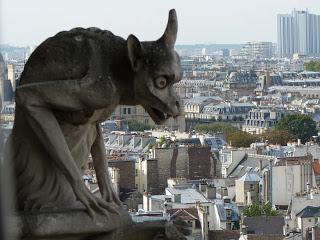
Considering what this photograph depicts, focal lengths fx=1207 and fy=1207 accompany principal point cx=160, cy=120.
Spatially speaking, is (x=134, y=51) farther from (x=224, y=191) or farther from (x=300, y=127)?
(x=300, y=127)

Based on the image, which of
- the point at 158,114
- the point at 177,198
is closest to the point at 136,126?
the point at 177,198

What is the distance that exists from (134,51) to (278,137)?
31.4 m

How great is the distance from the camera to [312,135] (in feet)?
115

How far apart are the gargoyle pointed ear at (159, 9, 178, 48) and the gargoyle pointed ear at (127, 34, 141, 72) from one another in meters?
0.05

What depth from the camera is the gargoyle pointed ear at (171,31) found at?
207 centimetres

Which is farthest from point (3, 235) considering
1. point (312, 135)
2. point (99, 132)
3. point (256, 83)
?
point (256, 83)

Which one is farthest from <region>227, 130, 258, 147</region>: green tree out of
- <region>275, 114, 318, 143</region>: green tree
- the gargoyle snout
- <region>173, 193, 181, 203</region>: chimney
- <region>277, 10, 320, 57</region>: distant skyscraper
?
<region>277, 10, 320, 57</region>: distant skyscraper

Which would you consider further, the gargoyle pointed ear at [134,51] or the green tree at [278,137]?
the green tree at [278,137]

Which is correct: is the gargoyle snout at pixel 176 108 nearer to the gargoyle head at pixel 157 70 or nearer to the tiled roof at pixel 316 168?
the gargoyle head at pixel 157 70

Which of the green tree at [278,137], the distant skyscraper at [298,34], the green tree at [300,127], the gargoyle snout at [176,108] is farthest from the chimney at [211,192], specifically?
Answer: the distant skyscraper at [298,34]

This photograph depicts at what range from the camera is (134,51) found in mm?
2053

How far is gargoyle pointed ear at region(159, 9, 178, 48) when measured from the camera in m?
2.07

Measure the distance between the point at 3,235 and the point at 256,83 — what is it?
206ft

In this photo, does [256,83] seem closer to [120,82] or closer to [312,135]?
[312,135]
